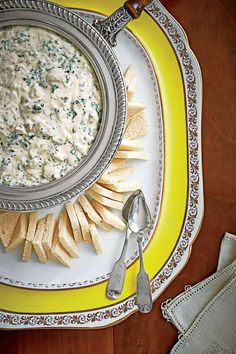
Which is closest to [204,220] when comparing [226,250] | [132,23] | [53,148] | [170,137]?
[226,250]

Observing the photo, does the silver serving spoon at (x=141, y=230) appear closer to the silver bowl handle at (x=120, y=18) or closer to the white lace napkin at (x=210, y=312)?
the white lace napkin at (x=210, y=312)

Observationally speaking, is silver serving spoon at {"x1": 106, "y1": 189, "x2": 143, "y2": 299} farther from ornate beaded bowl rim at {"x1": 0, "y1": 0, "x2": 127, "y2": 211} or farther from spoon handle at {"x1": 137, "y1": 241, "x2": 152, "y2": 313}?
ornate beaded bowl rim at {"x1": 0, "y1": 0, "x2": 127, "y2": 211}

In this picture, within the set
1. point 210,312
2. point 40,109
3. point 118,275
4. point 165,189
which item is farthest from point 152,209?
point 40,109

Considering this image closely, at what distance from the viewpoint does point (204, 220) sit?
1.71 m

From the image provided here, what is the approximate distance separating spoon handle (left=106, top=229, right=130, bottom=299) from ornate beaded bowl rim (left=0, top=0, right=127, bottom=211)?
0.25 meters

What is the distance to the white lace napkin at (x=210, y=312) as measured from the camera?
67.0 inches

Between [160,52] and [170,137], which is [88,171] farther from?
[160,52]

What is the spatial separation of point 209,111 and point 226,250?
16.1 inches

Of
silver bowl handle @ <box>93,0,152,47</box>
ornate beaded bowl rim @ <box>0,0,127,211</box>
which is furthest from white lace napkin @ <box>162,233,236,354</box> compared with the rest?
silver bowl handle @ <box>93,0,152,47</box>

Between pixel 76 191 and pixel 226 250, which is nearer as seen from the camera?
pixel 76 191

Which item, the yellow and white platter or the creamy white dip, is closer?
the creamy white dip

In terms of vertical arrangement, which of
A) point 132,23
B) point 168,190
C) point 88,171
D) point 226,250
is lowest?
point 226,250

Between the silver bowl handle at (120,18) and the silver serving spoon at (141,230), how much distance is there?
454mm

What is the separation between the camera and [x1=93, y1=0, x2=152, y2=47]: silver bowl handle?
1.52 metres
